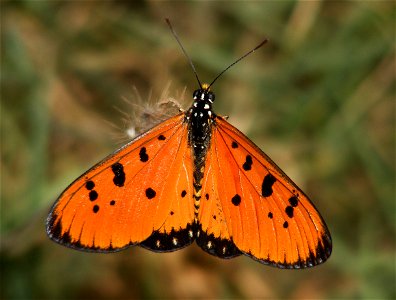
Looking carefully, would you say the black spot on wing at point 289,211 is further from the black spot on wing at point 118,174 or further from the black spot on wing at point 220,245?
the black spot on wing at point 118,174

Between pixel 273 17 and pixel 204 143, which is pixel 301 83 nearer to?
pixel 273 17

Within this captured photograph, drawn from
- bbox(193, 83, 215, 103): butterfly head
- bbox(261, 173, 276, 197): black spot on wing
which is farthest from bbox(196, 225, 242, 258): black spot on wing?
bbox(193, 83, 215, 103): butterfly head

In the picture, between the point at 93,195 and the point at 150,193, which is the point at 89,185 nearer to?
the point at 93,195

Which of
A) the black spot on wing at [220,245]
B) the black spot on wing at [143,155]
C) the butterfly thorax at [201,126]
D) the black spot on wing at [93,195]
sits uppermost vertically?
the butterfly thorax at [201,126]

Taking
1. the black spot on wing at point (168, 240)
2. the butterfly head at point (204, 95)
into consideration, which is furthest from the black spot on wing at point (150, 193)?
the butterfly head at point (204, 95)

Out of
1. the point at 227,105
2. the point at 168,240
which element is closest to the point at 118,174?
the point at 168,240

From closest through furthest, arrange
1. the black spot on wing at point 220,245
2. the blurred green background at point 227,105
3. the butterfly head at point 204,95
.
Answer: the black spot on wing at point 220,245 → the butterfly head at point 204,95 → the blurred green background at point 227,105

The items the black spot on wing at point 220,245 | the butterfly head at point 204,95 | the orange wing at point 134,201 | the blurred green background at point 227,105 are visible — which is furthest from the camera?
the blurred green background at point 227,105

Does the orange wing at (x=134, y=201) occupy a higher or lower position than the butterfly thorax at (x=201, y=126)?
lower
